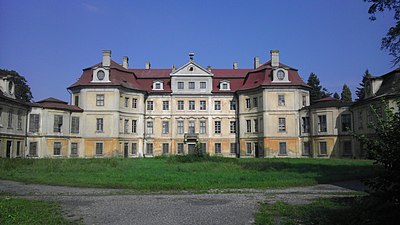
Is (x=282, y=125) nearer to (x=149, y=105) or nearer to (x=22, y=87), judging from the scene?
(x=149, y=105)

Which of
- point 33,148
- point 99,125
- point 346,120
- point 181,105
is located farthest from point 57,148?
point 346,120

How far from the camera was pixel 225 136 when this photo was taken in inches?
1932

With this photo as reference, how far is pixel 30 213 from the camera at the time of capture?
8.60 m

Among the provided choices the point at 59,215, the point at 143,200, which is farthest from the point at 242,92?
the point at 59,215

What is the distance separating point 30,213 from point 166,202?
155 inches

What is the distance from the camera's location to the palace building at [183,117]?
41.4 meters

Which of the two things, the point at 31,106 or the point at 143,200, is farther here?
the point at 31,106

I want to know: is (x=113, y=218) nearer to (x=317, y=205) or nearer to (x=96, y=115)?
(x=317, y=205)

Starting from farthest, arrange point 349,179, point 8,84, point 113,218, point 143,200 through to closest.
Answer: point 8,84 → point 349,179 → point 143,200 → point 113,218

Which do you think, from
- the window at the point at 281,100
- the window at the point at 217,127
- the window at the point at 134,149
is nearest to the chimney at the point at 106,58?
the window at the point at 134,149

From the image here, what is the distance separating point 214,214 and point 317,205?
3110 mm

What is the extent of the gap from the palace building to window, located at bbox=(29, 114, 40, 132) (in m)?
0.11

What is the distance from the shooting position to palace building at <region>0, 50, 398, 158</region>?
41.4m

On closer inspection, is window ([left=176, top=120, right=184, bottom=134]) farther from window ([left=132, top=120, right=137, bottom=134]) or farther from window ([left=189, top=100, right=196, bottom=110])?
window ([left=132, top=120, right=137, bottom=134])
